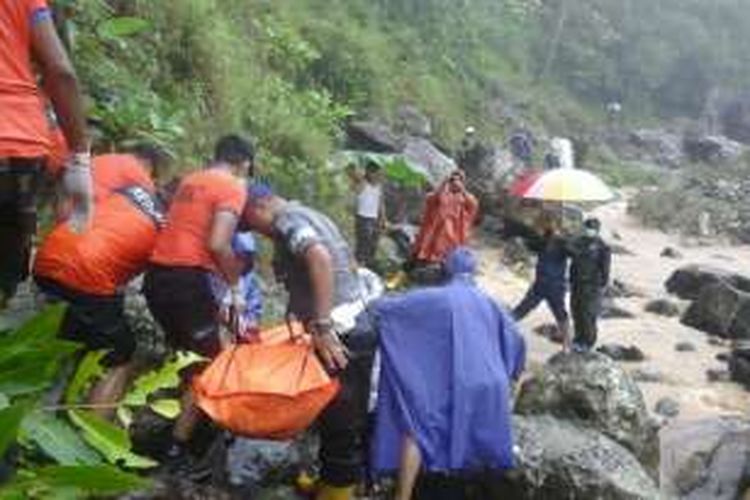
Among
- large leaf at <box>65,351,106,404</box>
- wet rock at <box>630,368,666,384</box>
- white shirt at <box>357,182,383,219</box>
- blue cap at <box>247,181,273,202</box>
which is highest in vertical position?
large leaf at <box>65,351,106,404</box>

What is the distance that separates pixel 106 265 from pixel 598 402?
3.31 m

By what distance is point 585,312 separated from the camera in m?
11.0

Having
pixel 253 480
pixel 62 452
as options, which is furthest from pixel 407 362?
pixel 62 452

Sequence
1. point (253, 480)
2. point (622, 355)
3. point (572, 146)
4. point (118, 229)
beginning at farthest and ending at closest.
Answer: point (572, 146) → point (622, 355) → point (253, 480) → point (118, 229)

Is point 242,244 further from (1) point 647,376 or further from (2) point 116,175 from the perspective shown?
(1) point 647,376

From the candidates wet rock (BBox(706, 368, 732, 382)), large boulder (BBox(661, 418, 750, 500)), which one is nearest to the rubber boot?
large boulder (BBox(661, 418, 750, 500))

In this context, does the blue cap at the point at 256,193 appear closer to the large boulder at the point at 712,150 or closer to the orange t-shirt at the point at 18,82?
the orange t-shirt at the point at 18,82

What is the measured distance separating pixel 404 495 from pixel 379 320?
0.68m

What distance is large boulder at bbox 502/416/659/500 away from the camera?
596 centimetres

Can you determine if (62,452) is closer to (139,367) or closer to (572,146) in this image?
(139,367)

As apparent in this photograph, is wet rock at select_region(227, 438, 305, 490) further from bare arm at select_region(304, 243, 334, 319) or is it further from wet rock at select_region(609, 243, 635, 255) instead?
wet rock at select_region(609, 243, 635, 255)

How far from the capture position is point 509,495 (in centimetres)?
598

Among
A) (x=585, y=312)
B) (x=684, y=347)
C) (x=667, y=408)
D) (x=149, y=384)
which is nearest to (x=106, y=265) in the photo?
(x=149, y=384)

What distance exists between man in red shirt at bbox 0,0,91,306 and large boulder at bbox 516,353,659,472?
4657mm
